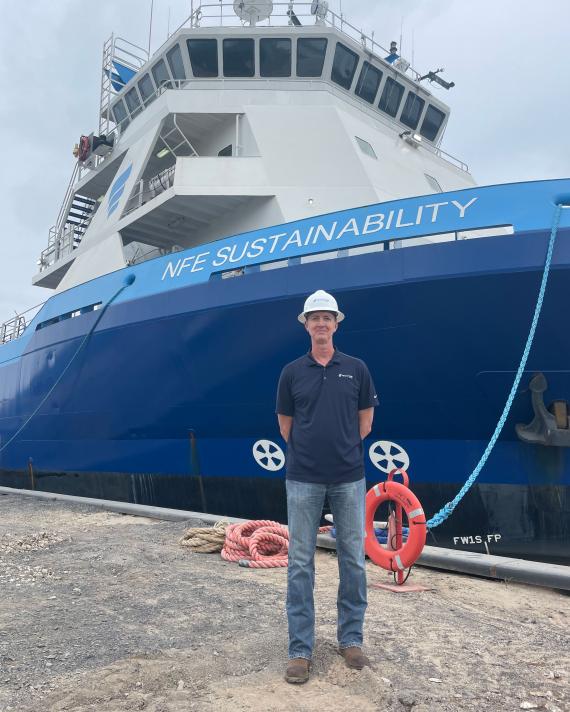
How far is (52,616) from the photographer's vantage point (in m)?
3.13

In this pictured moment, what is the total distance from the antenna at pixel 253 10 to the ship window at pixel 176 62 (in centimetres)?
169

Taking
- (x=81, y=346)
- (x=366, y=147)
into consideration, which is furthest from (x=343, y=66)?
(x=81, y=346)

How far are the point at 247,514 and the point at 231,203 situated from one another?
4.61 meters

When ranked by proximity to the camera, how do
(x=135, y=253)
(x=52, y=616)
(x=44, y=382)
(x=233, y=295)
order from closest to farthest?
(x=52, y=616), (x=233, y=295), (x=44, y=382), (x=135, y=253)

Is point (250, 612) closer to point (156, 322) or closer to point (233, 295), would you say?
point (233, 295)

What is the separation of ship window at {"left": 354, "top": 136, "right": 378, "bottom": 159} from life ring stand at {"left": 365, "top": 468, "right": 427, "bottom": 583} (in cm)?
694

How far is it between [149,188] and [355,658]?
9.38m

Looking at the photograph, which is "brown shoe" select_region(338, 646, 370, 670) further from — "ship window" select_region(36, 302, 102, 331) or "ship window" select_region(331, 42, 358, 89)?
"ship window" select_region(331, 42, 358, 89)

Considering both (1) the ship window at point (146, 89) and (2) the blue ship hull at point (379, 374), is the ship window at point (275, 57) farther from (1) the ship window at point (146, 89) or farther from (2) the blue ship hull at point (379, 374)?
(2) the blue ship hull at point (379, 374)

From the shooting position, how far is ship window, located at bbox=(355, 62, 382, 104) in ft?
36.1

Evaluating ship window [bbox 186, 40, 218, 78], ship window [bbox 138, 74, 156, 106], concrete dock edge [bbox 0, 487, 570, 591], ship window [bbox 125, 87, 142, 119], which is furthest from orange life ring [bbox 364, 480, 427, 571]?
ship window [bbox 125, 87, 142, 119]

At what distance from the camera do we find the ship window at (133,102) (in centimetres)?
1249

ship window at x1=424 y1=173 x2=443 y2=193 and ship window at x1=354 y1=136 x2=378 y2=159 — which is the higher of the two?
ship window at x1=354 y1=136 x2=378 y2=159

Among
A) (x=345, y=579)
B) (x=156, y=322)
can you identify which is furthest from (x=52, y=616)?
(x=156, y=322)
